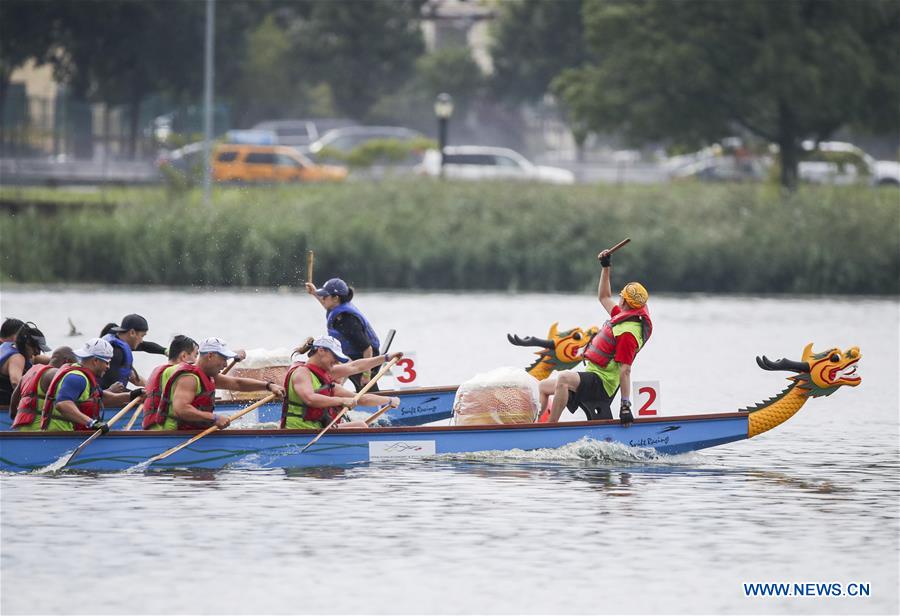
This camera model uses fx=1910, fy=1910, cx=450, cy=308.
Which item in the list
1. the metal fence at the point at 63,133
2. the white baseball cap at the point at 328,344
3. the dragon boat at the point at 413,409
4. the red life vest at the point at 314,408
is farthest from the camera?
the metal fence at the point at 63,133

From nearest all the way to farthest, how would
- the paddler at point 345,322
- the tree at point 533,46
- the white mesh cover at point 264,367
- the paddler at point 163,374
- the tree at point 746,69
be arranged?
the paddler at point 163,374, the paddler at point 345,322, the white mesh cover at point 264,367, the tree at point 746,69, the tree at point 533,46

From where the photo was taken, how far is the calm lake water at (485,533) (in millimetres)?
14344

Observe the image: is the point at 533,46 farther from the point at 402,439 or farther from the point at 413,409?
the point at 402,439

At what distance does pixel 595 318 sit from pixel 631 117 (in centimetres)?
1574

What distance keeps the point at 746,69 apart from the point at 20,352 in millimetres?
36459

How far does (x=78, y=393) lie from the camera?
19.0 meters

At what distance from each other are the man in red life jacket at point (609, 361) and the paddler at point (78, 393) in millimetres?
4862

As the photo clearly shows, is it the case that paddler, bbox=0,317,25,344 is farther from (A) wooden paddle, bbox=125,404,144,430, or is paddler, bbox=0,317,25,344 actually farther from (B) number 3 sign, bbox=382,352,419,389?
(B) number 3 sign, bbox=382,352,419,389

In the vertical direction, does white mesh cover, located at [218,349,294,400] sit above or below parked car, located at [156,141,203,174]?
below

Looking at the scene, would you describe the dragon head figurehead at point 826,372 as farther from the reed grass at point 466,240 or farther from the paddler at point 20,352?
the reed grass at point 466,240

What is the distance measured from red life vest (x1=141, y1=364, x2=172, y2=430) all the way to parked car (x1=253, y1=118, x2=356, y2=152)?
54640 millimetres

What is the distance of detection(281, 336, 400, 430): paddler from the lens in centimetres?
1956

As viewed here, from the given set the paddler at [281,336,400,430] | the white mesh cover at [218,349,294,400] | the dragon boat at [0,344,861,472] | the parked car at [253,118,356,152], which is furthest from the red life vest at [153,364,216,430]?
the parked car at [253,118,356,152]

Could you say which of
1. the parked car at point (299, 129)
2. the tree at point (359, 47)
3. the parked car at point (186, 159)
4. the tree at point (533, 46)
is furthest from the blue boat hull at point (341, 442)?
the tree at point (359, 47)
